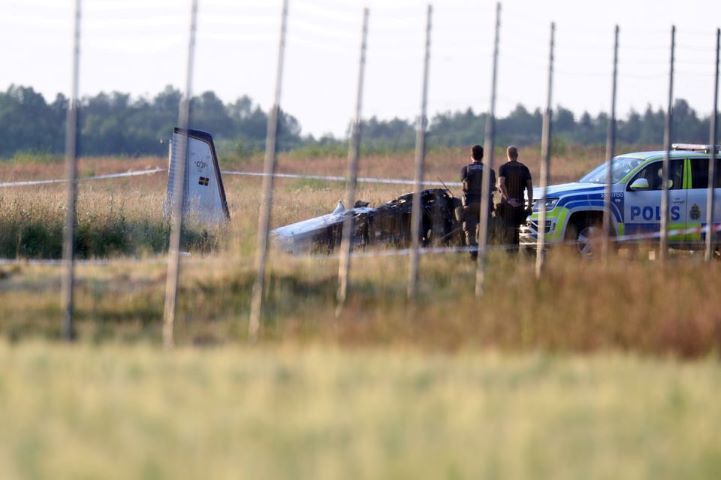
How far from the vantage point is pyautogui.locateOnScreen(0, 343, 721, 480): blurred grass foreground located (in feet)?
25.4

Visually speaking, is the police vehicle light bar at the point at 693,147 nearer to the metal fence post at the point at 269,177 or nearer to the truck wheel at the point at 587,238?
the truck wheel at the point at 587,238

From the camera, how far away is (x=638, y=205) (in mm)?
22297

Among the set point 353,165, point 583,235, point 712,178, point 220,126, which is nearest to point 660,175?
point 583,235

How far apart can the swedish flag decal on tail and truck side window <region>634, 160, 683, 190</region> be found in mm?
7520

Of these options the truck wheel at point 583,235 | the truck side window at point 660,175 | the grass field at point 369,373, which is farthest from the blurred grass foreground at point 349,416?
the truck side window at point 660,175

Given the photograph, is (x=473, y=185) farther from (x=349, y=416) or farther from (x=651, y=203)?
(x=349, y=416)

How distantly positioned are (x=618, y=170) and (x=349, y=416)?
47.6 ft

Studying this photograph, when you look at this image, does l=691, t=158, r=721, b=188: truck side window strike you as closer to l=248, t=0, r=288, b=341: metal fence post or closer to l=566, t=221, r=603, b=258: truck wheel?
l=566, t=221, r=603, b=258: truck wheel

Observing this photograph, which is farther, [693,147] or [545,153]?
[693,147]

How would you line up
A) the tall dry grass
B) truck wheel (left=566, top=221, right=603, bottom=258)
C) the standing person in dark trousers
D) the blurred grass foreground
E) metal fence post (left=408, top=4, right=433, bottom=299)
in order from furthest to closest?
truck wheel (left=566, top=221, right=603, bottom=258) → the standing person in dark trousers → metal fence post (left=408, top=4, right=433, bottom=299) → the tall dry grass → the blurred grass foreground

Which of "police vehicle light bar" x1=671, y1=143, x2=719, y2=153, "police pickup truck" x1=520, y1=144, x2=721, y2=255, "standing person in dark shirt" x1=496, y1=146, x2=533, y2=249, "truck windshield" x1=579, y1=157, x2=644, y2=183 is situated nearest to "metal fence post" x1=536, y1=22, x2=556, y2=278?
"standing person in dark shirt" x1=496, y1=146, x2=533, y2=249

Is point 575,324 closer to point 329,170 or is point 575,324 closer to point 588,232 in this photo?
point 588,232

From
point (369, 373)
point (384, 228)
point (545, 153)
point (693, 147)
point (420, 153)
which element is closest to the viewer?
point (369, 373)

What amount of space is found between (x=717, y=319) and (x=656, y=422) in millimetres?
5292
